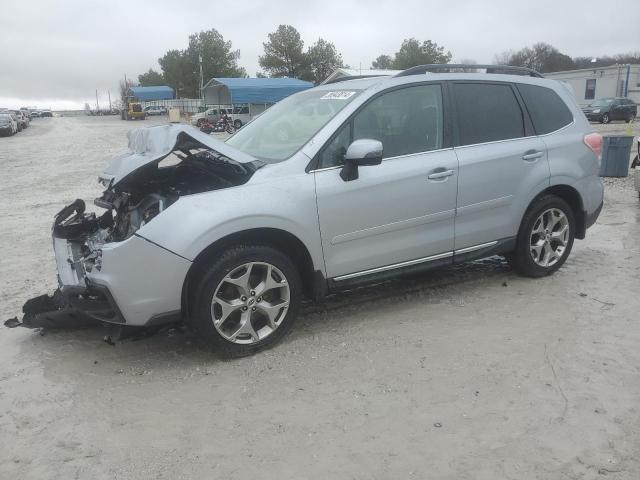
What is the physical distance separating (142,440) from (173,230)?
3.93 ft

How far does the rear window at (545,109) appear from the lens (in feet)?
16.0

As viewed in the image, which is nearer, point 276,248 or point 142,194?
point 276,248

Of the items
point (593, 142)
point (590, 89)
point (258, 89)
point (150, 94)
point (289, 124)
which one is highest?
point (150, 94)

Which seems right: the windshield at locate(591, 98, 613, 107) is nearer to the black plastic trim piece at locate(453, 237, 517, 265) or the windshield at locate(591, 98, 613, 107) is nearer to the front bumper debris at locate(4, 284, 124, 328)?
the black plastic trim piece at locate(453, 237, 517, 265)

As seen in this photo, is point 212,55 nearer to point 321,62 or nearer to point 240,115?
point 321,62

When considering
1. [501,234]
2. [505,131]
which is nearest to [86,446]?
[501,234]

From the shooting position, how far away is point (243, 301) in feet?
11.9

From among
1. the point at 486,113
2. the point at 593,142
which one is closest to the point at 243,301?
the point at 486,113

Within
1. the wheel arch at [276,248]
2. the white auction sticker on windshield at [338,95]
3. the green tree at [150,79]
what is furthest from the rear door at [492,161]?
the green tree at [150,79]

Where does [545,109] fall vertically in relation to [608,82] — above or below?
below

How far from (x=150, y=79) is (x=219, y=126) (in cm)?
7839

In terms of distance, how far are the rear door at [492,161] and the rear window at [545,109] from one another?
0.09m

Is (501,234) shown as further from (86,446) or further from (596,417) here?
(86,446)

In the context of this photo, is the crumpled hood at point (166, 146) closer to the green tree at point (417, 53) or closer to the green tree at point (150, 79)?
the green tree at point (417, 53)
